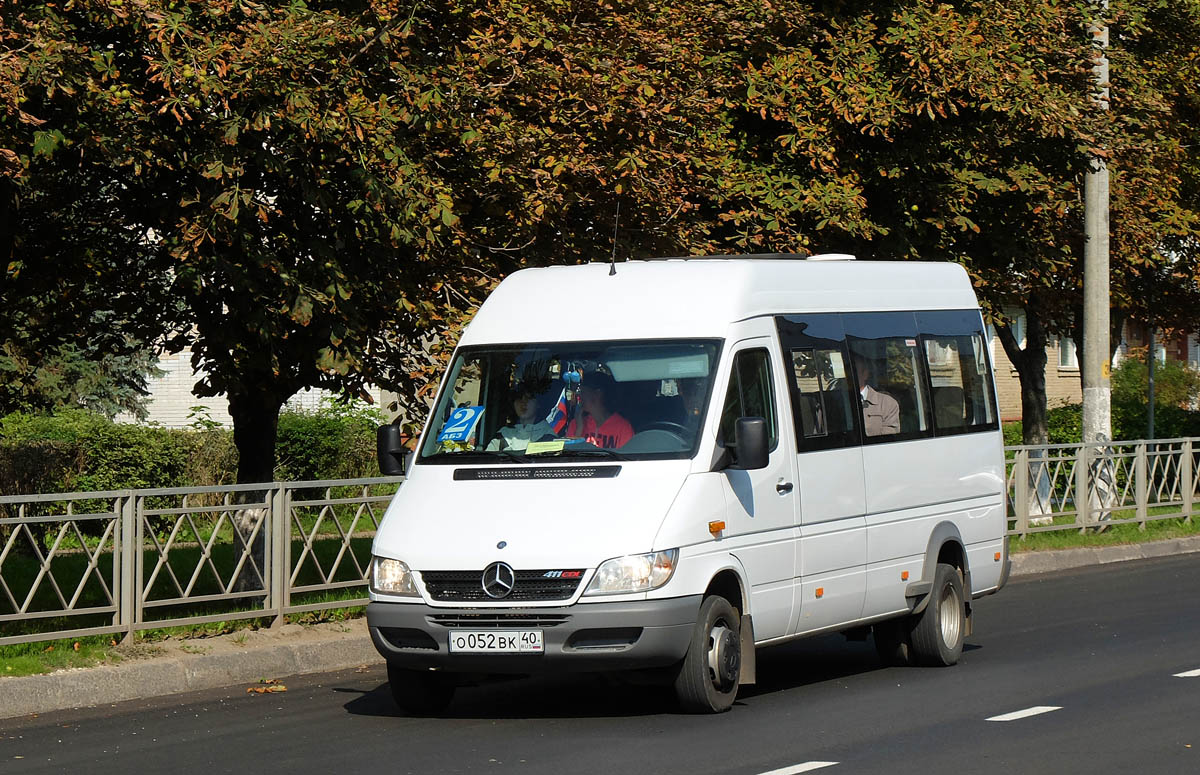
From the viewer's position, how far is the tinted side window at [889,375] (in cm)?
1190

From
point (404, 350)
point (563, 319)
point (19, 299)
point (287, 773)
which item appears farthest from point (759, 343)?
point (19, 299)

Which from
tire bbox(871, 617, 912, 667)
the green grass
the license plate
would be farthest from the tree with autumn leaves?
tire bbox(871, 617, 912, 667)

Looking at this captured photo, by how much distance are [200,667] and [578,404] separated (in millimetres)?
3344

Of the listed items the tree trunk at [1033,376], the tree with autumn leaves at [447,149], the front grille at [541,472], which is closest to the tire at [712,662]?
the front grille at [541,472]

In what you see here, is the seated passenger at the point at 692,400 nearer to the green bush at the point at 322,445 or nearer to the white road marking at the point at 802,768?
the white road marking at the point at 802,768

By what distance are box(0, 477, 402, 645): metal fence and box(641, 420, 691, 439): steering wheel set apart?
3.63 metres

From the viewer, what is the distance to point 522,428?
411 inches

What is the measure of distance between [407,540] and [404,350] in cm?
572

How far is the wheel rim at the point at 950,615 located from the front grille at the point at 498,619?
379 centimetres

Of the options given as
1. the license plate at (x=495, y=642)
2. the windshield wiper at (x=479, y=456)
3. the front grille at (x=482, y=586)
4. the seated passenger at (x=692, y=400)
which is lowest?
the license plate at (x=495, y=642)

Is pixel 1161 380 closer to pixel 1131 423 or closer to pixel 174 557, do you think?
pixel 1131 423

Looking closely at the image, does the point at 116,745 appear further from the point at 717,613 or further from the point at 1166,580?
the point at 1166,580

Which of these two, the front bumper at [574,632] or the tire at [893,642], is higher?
the front bumper at [574,632]

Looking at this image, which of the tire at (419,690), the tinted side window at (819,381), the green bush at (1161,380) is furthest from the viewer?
the green bush at (1161,380)
